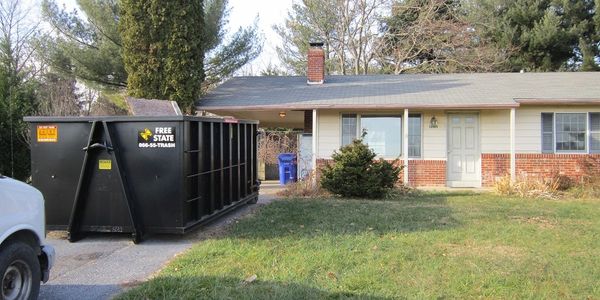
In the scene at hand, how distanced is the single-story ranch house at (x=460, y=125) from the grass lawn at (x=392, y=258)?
18.5 feet

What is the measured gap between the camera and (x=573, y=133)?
15.2 metres

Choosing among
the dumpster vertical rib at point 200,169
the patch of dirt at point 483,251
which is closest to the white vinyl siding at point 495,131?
the patch of dirt at point 483,251

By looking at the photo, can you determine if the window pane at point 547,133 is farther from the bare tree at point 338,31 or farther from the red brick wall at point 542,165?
the bare tree at point 338,31

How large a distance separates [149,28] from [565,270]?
44.0 ft

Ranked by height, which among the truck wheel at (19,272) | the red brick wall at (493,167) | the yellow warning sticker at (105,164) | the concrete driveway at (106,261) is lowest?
the concrete driveway at (106,261)

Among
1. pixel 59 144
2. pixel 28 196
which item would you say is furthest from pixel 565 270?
pixel 59 144

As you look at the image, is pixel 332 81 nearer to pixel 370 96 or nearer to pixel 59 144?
pixel 370 96

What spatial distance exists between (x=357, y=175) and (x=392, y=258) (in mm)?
6226

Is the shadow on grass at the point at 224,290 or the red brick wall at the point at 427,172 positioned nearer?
the shadow on grass at the point at 224,290

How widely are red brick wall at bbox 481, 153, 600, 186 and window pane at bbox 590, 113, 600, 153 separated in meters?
0.25

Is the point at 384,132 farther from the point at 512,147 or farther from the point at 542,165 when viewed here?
the point at 542,165

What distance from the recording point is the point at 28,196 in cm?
428

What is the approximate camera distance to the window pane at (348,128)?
52.3ft

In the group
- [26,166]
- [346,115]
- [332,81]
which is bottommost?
[26,166]
